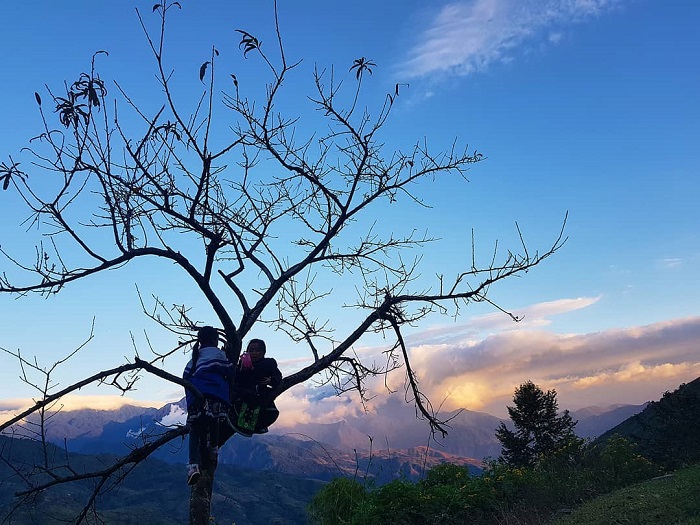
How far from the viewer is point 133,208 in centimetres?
592

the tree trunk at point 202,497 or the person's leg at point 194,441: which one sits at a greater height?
the person's leg at point 194,441

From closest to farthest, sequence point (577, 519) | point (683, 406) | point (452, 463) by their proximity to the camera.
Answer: point (577, 519) < point (452, 463) < point (683, 406)

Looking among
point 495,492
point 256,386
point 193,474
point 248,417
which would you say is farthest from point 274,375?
point 495,492

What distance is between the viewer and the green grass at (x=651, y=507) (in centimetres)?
731

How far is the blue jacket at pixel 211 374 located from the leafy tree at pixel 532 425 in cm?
3681

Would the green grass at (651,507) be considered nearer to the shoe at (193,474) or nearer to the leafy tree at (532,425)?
the shoe at (193,474)

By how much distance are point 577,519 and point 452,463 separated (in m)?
6.31

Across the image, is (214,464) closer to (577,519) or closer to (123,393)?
(123,393)

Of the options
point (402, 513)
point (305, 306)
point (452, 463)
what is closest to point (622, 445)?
point (452, 463)

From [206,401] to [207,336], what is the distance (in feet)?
3.20

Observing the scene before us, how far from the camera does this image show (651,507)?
814 centimetres

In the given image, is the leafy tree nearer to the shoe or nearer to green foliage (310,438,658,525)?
green foliage (310,438,658,525)

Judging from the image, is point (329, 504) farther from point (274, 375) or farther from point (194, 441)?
point (194, 441)

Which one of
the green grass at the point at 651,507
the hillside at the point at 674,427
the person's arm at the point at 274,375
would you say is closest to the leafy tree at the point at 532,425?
the hillside at the point at 674,427
